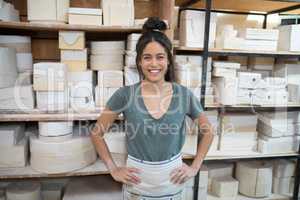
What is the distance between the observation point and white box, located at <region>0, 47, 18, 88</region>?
60.6 inches

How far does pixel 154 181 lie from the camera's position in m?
1.24

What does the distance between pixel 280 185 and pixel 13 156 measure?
2.03 metres

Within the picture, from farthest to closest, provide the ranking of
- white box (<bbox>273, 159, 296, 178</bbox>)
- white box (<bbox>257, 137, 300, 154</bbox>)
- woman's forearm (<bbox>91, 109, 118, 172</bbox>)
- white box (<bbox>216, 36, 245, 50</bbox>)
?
white box (<bbox>273, 159, 296, 178</bbox>) < white box (<bbox>257, 137, 300, 154</bbox>) < white box (<bbox>216, 36, 245, 50</bbox>) < woman's forearm (<bbox>91, 109, 118, 172</bbox>)

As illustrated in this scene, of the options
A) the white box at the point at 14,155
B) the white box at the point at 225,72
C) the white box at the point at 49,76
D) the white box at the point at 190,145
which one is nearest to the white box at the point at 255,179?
the white box at the point at 190,145

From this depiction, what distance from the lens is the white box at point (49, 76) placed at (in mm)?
1556

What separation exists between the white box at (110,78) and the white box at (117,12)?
0.31 m

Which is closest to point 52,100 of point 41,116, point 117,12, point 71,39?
point 41,116

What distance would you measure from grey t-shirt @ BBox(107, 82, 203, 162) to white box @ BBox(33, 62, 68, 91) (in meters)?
0.49

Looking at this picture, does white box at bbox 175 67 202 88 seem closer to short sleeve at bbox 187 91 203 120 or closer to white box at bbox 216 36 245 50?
white box at bbox 216 36 245 50

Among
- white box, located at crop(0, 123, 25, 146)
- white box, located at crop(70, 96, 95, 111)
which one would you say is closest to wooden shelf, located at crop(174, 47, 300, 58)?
white box, located at crop(70, 96, 95, 111)

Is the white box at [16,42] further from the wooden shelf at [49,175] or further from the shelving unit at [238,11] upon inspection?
the shelving unit at [238,11]

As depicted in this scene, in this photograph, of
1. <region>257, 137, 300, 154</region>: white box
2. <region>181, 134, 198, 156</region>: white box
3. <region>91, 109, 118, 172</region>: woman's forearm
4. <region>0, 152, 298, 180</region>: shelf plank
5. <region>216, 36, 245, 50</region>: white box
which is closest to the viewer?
<region>91, 109, 118, 172</region>: woman's forearm

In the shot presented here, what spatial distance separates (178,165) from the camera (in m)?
1.28

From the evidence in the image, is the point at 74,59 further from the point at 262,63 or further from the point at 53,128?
the point at 262,63
